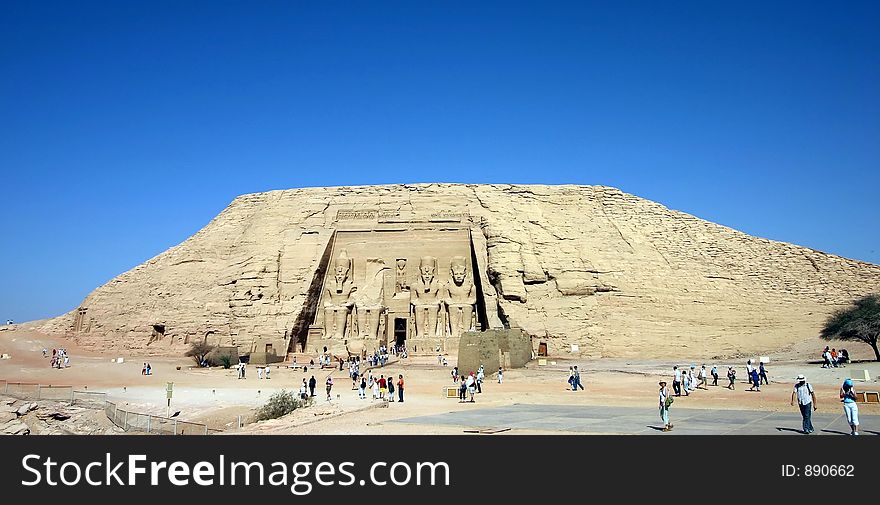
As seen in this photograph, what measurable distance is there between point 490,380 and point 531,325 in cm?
743

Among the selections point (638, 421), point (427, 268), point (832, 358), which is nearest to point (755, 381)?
point (832, 358)

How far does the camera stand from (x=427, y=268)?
3553 centimetres

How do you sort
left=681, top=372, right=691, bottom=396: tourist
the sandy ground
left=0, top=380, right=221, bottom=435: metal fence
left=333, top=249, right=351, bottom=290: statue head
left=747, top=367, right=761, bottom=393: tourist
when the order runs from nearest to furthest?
1. left=0, top=380, right=221, bottom=435: metal fence
2. the sandy ground
3. left=681, top=372, right=691, bottom=396: tourist
4. left=747, top=367, right=761, bottom=393: tourist
5. left=333, top=249, right=351, bottom=290: statue head

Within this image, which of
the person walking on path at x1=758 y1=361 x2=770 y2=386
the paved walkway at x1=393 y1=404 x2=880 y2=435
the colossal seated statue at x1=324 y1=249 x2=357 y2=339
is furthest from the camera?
the colossal seated statue at x1=324 y1=249 x2=357 y2=339

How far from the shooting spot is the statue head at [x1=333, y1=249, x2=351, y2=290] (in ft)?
117

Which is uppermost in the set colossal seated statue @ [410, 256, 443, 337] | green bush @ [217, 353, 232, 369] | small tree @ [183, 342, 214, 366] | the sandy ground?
colossal seated statue @ [410, 256, 443, 337]

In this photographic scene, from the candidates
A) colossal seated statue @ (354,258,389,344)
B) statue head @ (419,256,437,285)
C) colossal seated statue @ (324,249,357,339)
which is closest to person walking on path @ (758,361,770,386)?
colossal seated statue @ (354,258,389,344)

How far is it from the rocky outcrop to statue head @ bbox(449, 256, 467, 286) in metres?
1.54

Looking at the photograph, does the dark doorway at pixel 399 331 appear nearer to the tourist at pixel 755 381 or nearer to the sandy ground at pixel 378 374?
the sandy ground at pixel 378 374

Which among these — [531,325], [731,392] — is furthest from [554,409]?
[531,325]

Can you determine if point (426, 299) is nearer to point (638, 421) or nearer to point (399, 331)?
point (399, 331)

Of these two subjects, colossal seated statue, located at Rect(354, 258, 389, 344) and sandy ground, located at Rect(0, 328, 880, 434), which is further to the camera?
colossal seated statue, located at Rect(354, 258, 389, 344)

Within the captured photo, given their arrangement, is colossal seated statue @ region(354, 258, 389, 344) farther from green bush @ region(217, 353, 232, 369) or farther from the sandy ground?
green bush @ region(217, 353, 232, 369)

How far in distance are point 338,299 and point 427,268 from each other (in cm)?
501
